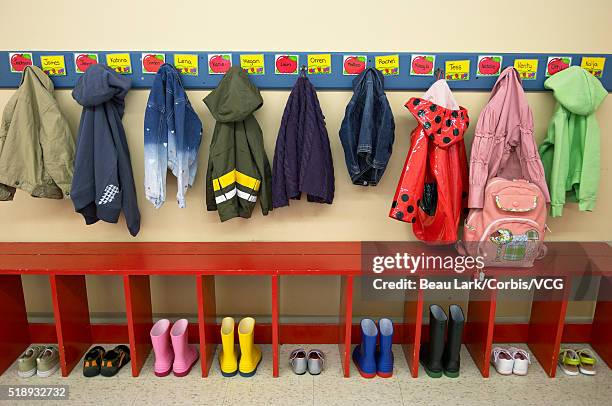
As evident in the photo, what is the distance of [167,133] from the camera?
2.13m

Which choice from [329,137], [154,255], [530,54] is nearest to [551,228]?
[530,54]

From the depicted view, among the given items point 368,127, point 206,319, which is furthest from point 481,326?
point 206,319

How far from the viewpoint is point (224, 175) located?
2.14 metres

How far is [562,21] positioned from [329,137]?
1241mm

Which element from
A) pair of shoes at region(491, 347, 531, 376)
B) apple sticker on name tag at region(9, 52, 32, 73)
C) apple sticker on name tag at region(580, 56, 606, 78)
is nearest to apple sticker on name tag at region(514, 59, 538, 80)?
apple sticker on name tag at region(580, 56, 606, 78)

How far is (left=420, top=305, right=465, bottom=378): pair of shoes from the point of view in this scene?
2154 mm

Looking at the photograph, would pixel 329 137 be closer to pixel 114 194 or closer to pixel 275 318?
pixel 275 318

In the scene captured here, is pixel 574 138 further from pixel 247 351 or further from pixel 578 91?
pixel 247 351

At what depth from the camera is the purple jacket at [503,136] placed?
2.10m

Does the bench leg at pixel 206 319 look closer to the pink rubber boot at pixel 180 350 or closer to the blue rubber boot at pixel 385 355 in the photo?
the pink rubber boot at pixel 180 350

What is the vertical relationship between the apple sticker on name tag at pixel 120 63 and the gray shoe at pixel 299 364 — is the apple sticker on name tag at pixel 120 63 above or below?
above

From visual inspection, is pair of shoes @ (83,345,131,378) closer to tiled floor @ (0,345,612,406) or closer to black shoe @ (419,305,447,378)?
tiled floor @ (0,345,612,406)

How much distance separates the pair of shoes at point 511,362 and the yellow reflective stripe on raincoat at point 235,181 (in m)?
1.45

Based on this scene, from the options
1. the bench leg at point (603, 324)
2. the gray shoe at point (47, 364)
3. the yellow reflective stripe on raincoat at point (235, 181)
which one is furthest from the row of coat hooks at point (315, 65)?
the gray shoe at point (47, 364)
